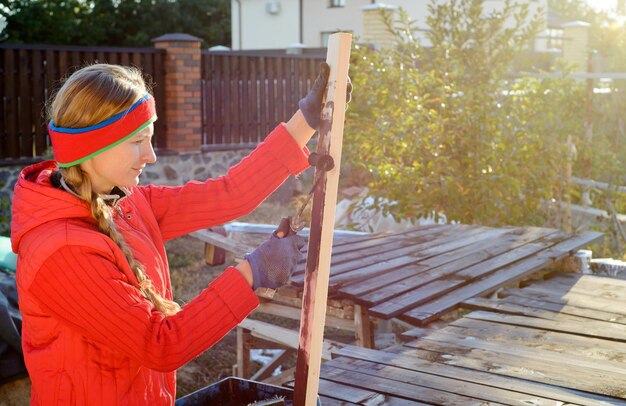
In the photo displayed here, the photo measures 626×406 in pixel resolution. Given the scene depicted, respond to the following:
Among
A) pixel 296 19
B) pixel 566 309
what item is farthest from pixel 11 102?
pixel 296 19

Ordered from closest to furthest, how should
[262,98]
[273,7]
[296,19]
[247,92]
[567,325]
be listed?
[567,325] < [247,92] < [262,98] < [296,19] < [273,7]

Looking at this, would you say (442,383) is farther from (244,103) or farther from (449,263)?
(244,103)

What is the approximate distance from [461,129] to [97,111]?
5.59 m

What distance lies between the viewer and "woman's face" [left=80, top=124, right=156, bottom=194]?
2.15 meters

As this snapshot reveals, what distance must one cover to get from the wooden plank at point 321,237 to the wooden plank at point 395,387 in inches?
31.8

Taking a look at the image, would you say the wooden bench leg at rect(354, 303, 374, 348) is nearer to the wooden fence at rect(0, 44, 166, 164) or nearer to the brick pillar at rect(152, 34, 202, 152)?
the wooden fence at rect(0, 44, 166, 164)

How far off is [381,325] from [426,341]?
226cm

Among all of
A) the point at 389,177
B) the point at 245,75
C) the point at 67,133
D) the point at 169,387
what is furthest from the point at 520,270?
the point at 245,75

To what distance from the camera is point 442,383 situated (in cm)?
311

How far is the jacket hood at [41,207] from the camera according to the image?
81.7 inches

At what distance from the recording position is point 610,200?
28.0 feet

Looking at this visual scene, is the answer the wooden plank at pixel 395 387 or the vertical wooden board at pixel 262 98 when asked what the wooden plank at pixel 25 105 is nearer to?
the vertical wooden board at pixel 262 98

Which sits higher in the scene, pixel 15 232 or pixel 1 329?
pixel 15 232

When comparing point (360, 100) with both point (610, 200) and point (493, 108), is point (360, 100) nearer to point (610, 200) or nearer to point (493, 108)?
point (493, 108)
